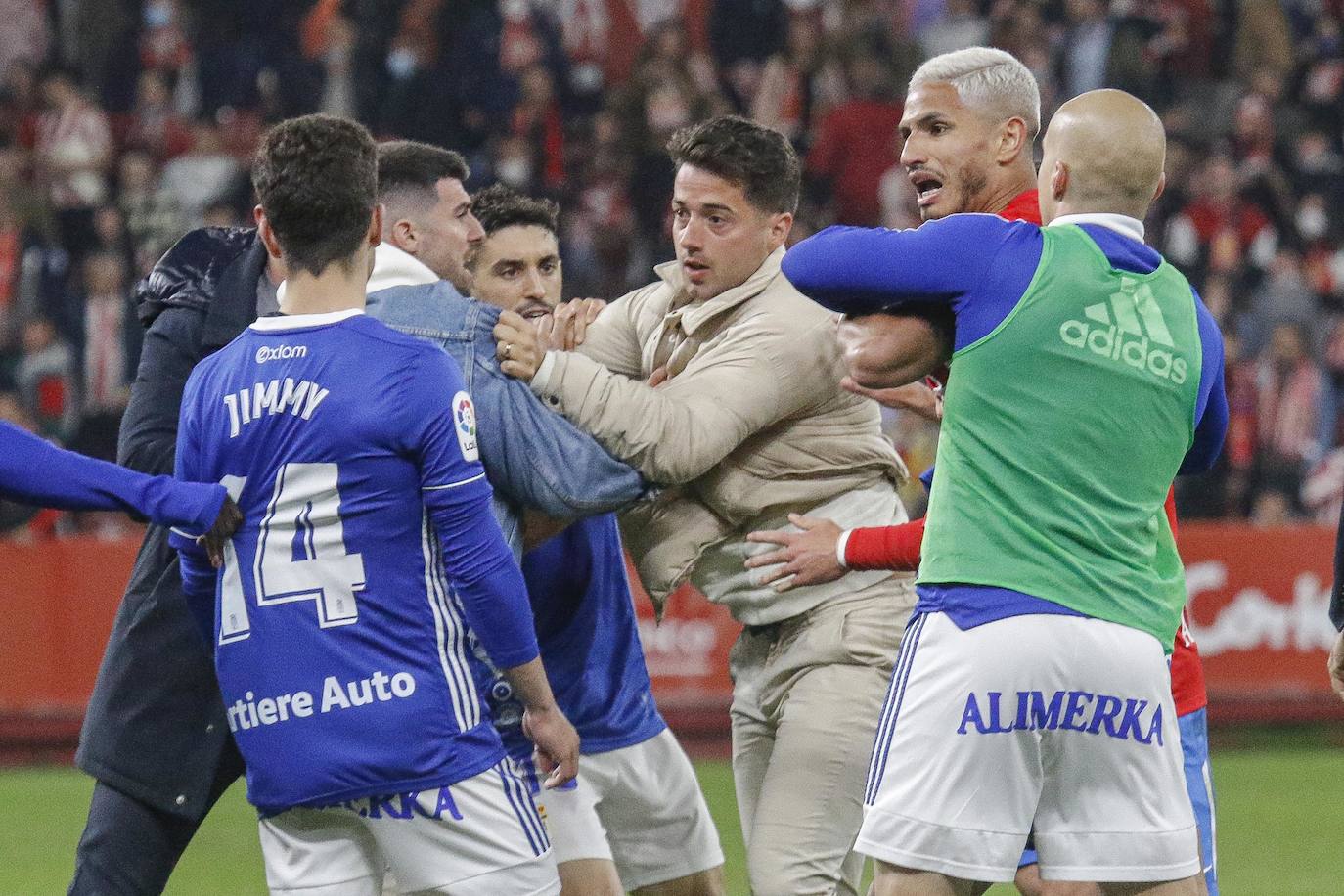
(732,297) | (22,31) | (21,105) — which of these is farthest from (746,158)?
(22,31)

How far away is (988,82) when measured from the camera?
188 inches

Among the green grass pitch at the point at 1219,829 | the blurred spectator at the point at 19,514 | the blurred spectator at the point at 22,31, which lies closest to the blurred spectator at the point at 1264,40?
the green grass pitch at the point at 1219,829

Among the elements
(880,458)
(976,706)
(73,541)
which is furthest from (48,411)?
(976,706)

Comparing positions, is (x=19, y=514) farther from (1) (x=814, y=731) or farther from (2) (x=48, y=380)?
(1) (x=814, y=731)

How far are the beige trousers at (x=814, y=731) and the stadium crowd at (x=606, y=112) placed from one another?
9.24 metres

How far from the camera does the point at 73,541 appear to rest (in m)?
10.9

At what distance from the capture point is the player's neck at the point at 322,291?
12.2 feet

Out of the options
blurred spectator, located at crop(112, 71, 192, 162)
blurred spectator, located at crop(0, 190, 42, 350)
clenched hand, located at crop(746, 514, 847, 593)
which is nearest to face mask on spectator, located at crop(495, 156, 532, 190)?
blurred spectator, located at crop(112, 71, 192, 162)

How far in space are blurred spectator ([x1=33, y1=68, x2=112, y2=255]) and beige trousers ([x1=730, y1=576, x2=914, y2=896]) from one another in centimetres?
1144

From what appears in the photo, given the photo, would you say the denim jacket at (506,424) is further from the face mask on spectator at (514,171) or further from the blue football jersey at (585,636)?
the face mask on spectator at (514,171)

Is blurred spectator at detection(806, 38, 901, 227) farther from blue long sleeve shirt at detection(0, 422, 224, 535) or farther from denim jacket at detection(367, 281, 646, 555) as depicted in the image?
blue long sleeve shirt at detection(0, 422, 224, 535)

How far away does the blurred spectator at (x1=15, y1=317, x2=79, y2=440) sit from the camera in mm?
13219

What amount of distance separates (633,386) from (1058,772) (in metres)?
1.32

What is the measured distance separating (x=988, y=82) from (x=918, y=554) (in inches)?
49.4
